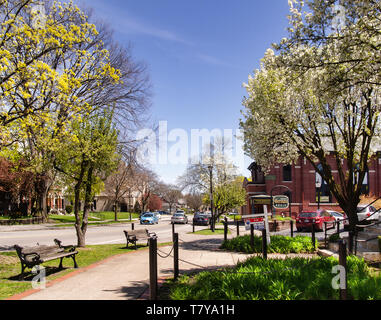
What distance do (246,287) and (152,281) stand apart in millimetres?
1620

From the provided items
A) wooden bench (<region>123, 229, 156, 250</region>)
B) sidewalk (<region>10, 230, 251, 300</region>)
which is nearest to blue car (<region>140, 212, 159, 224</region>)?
wooden bench (<region>123, 229, 156, 250</region>)

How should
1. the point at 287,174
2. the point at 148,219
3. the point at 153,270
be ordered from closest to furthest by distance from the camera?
the point at 153,270 → the point at 148,219 → the point at 287,174

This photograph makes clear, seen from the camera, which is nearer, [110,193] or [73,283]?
[73,283]

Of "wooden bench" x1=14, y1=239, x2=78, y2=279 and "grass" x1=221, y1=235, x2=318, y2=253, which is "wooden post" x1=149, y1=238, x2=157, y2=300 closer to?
"wooden bench" x1=14, y1=239, x2=78, y2=279

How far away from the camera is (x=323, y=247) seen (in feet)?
45.7

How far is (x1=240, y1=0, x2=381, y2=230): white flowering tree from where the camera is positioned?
8562 mm

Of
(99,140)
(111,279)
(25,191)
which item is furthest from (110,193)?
(111,279)

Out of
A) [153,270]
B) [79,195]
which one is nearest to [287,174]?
[79,195]

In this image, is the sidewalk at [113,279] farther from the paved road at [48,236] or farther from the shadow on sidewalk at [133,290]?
the paved road at [48,236]

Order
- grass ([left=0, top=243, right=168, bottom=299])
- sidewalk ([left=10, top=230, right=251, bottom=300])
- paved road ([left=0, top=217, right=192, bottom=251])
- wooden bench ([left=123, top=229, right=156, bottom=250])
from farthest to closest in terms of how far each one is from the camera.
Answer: paved road ([left=0, top=217, right=192, bottom=251]) < wooden bench ([left=123, top=229, right=156, bottom=250]) < grass ([left=0, top=243, right=168, bottom=299]) < sidewalk ([left=10, top=230, right=251, bottom=300])

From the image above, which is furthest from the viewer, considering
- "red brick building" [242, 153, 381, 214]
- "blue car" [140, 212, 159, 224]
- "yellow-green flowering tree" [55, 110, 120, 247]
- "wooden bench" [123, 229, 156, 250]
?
"red brick building" [242, 153, 381, 214]

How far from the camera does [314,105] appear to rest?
14.5 meters

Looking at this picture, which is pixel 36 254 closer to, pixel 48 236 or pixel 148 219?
pixel 48 236
